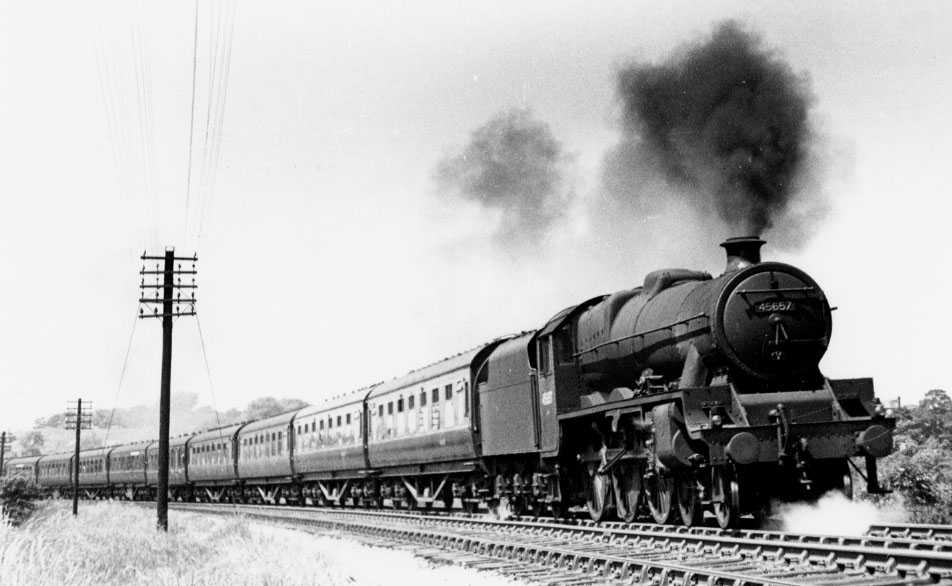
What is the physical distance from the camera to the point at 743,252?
11.9 meters

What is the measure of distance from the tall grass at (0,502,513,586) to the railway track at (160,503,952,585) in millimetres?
571

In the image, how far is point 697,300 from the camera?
11953 millimetres

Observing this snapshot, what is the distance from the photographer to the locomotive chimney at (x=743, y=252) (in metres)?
11.8

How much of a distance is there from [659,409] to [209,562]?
5982 mm

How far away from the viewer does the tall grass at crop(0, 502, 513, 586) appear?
29.4ft

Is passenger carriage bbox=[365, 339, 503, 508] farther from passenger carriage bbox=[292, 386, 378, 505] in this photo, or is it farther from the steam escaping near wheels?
the steam escaping near wheels

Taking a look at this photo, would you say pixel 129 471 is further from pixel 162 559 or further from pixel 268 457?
pixel 162 559

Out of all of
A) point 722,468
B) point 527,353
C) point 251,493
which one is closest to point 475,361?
point 527,353

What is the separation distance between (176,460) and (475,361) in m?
30.3

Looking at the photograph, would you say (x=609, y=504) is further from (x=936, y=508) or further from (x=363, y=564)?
(x=936, y=508)

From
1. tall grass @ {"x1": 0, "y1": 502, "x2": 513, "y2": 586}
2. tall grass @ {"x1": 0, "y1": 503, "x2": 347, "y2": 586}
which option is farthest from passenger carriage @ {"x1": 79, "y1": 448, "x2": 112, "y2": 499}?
tall grass @ {"x1": 0, "y1": 502, "x2": 513, "y2": 586}

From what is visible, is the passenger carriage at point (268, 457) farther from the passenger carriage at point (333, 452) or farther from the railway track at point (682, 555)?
the railway track at point (682, 555)

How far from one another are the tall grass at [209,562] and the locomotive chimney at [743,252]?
15.8 feet

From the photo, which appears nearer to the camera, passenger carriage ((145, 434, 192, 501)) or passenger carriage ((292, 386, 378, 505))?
passenger carriage ((292, 386, 378, 505))
